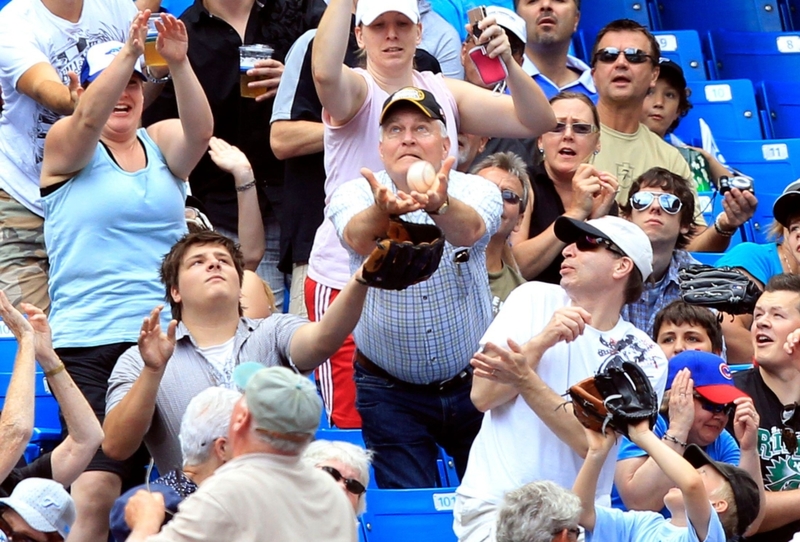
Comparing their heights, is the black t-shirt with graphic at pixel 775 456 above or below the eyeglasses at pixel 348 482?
below

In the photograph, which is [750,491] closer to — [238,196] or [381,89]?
[381,89]

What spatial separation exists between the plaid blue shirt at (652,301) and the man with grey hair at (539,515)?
181cm

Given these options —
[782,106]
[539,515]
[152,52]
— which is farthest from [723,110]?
[539,515]

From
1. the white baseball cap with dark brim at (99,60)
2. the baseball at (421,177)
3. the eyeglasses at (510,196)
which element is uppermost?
the white baseball cap with dark brim at (99,60)

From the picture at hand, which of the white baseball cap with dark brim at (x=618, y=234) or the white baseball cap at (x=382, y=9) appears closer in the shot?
the white baseball cap with dark brim at (x=618, y=234)

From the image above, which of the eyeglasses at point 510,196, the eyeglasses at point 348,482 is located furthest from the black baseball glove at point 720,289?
the eyeglasses at point 348,482

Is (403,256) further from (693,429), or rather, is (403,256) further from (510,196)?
(510,196)

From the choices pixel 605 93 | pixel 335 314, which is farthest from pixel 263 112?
pixel 335 314

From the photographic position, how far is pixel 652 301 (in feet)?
19.1

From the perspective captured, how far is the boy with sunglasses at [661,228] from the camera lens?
580 cm

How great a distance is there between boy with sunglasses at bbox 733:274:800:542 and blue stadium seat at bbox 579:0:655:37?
4.28 meters

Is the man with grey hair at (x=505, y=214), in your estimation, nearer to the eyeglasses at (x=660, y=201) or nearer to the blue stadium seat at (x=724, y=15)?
the eyeglasses at (x=660, y=201)

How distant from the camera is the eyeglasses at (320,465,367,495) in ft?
13.4

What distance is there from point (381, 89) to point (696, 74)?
14.7 feet
